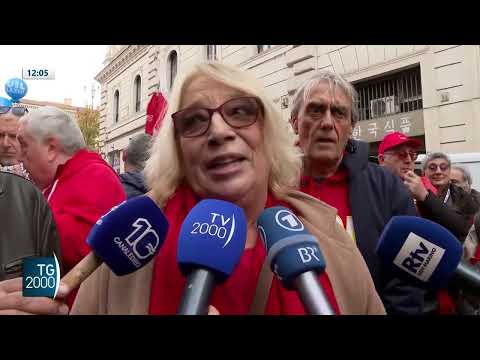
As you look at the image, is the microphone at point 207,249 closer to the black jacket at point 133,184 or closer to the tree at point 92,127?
the black jacket at point 133,184

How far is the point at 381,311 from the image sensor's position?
3.82 feet

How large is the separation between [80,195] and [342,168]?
3.45 feet

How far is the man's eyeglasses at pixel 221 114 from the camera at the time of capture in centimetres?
117

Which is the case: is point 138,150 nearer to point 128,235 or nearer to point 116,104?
point 116,104

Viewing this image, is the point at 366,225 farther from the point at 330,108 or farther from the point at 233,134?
the point at 233,134

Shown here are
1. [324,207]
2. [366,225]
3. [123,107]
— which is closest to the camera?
[324,207]

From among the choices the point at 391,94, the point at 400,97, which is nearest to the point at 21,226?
the point at 391,94

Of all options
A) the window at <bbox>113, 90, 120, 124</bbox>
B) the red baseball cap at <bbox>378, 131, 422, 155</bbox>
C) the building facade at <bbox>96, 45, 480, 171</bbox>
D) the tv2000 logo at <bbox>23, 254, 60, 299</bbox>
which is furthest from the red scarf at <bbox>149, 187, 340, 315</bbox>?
the window at <bbox>113, 90, 120, 124</bbox>

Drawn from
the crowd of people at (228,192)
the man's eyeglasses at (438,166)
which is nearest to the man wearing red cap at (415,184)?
the crowd of people at (228,192)

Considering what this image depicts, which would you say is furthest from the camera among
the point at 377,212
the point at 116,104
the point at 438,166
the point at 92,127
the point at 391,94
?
the point at 391,94

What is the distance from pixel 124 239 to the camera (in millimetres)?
946
